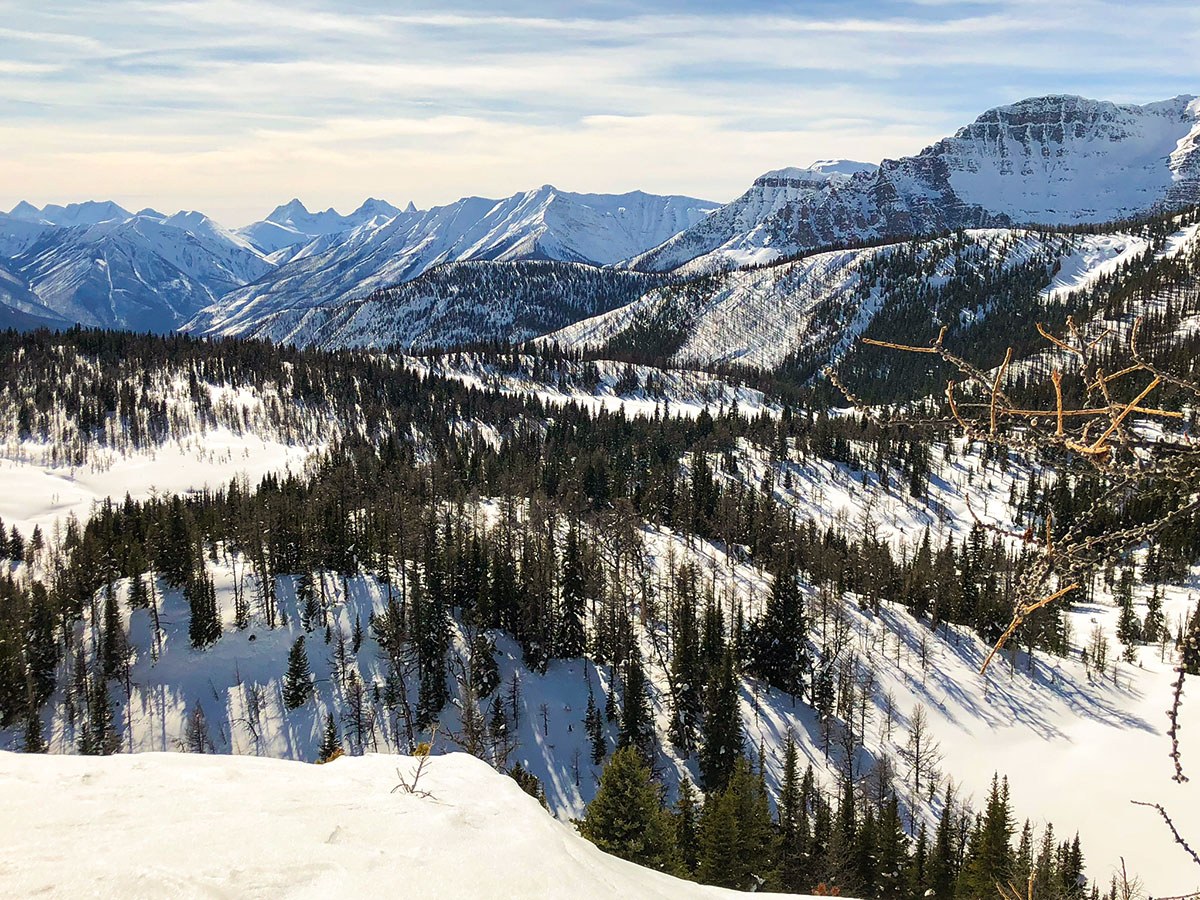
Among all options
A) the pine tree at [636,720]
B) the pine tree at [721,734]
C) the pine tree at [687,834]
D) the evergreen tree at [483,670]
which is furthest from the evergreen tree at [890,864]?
the evergreen tree at [483,670]

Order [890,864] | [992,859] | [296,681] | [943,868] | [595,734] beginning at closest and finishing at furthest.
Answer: [992,859], [890,864], [943,868], [595,734], [296,681]

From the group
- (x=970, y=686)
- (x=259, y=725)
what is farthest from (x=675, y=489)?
(x=259, y=725)

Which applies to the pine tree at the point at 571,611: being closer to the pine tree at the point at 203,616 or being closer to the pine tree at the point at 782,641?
the pine tree at the point at 782,641

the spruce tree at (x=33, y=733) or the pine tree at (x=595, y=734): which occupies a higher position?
the spruce tree at (x=33, y=733)

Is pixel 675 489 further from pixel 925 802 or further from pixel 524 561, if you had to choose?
pixel 925 802

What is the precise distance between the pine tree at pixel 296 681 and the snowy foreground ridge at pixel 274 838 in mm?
69193

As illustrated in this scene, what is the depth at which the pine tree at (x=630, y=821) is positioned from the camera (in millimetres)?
34844

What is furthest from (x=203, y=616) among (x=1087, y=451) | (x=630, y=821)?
(x=1087, y=451)

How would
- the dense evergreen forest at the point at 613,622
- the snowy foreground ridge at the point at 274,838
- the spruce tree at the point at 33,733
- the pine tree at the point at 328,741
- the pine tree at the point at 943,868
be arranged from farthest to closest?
the pine tree at the point at 328,741
the spruce tree at the point at 33,733
the pine tree at the point at 943,868
the dense evergreen forest at the point at 613,622
the snowy foreground ridge at the point at 274,838

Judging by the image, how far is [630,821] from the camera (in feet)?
116

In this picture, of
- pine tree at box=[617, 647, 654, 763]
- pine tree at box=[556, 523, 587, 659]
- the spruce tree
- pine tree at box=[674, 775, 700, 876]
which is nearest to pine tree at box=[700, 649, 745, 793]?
pine tree at box=[617, 647, 654, 763]

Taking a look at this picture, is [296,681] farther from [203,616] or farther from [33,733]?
[33,733]

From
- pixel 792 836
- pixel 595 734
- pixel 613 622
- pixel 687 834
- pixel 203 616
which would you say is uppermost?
pixel 203 616

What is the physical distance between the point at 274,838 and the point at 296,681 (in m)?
73.1
